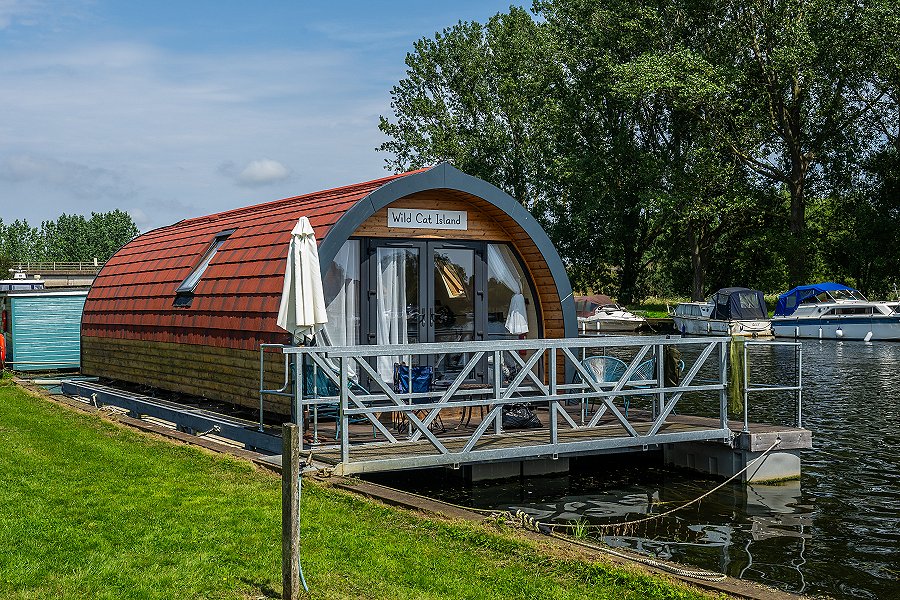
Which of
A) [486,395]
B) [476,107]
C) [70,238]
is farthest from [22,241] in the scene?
[486,395]

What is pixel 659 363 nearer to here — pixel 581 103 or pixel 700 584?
pixel 700 584

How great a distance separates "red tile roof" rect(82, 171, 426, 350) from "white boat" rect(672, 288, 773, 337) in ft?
99.0

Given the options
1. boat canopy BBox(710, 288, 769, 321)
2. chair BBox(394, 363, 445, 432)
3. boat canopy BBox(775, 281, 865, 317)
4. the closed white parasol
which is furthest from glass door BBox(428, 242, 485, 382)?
boat canopy BBox(710, 288, 769, 321)

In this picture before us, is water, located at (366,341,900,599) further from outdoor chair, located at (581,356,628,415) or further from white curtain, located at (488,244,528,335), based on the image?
white curtain, located at (488,244,528,335)

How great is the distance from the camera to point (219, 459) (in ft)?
34.2

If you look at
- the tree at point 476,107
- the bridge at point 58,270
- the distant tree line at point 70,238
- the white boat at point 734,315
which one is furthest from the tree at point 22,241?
the white boat at point 734,315

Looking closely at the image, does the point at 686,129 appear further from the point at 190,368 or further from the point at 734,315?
the point at 190,368

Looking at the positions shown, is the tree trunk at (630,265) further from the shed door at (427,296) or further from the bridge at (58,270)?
the bridge at (58,270)

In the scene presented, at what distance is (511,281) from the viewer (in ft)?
49.4

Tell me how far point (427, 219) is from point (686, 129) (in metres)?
33.1

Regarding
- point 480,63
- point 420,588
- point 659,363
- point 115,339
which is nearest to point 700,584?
point 420,588

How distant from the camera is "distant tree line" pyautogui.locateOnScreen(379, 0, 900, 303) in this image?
3841 cm

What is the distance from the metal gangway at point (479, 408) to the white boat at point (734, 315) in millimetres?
31353

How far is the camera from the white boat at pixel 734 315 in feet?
143
